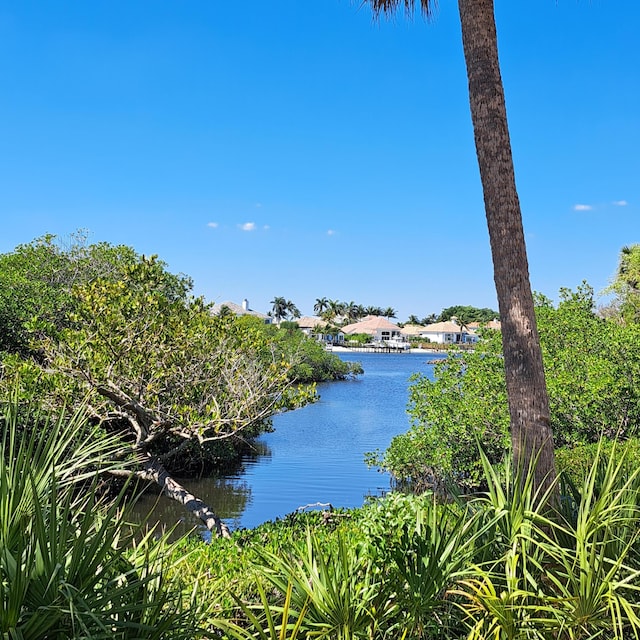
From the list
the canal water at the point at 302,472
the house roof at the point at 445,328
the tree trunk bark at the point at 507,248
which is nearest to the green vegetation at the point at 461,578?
the tree trunk bark at the point at 507,248

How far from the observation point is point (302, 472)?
55.0 feet

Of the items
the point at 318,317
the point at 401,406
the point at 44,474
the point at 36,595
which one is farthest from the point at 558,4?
the point at 318,317

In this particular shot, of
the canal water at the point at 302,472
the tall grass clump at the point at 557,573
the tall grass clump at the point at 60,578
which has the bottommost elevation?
the canal water at the point at 302,472

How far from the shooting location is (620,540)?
11.8 feet

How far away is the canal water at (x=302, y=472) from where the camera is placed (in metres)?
13.4

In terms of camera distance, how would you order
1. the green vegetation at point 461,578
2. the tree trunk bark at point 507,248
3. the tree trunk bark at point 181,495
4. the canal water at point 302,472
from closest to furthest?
the green vegetation at point 461,578, the tree trunk bark at point 507,248, the tree trunk bark at point 181,495, the canal water at point 302,472

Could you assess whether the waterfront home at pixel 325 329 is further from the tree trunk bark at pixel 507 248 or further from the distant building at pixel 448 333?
the tree trunk bark at pixel 507 248

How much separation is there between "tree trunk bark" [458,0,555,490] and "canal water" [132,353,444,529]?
19.0 ft

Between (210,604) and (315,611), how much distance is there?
0.68 metres

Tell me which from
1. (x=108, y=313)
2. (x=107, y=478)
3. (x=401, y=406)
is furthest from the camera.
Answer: (x=401, y=406)

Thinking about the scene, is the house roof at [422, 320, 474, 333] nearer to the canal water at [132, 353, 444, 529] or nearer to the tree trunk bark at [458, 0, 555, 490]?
the canal water at [132, 353, 444, 529]

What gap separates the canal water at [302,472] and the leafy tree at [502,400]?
1.83 metres

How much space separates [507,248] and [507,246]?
0.6 inches

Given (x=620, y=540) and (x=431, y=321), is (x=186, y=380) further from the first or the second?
(x=431, y=321)
